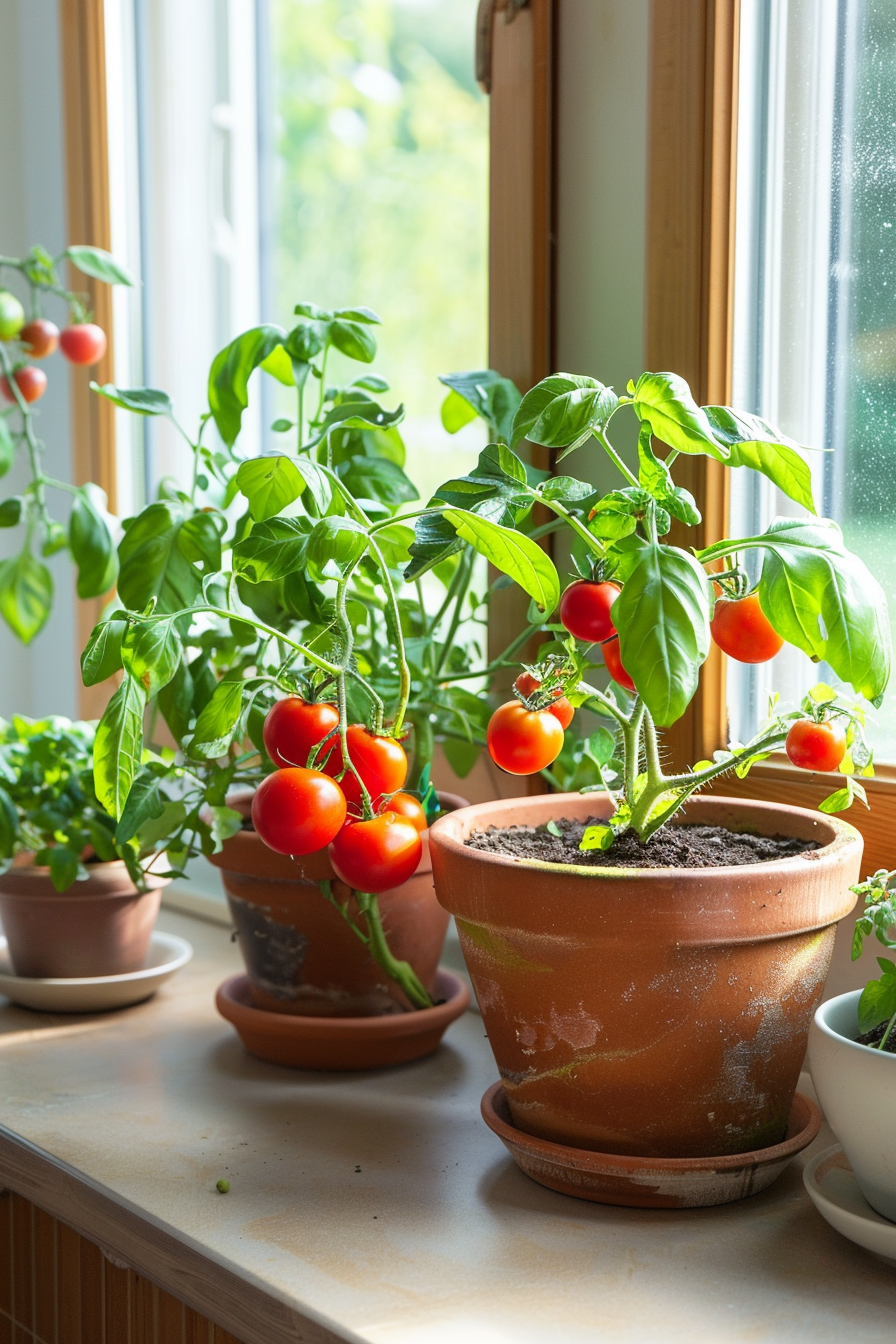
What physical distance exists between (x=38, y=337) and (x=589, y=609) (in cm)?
94

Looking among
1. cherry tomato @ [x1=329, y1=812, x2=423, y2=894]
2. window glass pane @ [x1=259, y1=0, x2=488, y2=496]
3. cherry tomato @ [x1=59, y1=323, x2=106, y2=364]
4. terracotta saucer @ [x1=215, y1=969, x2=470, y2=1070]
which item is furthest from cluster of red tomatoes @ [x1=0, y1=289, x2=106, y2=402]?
cherry tomato @ [x1=329, y1=812, x2=423, y2=894]

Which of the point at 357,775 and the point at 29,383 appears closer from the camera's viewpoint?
the point at 357,775

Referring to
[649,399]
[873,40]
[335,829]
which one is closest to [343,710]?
[335,829]

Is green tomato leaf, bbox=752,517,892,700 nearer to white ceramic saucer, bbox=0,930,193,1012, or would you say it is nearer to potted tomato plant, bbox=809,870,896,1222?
potted tomato plant, bbox=809,870,896,1222

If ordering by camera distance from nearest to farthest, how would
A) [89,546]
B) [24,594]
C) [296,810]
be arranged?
[296,810] → [89,546] → [24,594]

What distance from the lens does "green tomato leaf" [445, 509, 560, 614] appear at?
2.40ft

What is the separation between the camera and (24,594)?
1.54m

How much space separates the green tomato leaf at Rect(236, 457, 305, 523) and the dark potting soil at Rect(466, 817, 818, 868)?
0.86 feet

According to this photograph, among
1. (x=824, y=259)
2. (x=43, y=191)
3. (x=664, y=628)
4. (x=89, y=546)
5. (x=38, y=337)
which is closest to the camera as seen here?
(x=664, y=628)

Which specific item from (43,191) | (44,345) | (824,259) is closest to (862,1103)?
(824,259)

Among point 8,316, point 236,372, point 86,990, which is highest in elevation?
point 8,316

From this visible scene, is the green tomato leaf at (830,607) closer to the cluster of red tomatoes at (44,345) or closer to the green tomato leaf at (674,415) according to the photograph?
the green tomato leaf at (674,415)

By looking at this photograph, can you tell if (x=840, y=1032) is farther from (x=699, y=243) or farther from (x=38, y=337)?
(x=38, y=337)

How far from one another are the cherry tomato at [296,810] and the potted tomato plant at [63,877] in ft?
1.51
